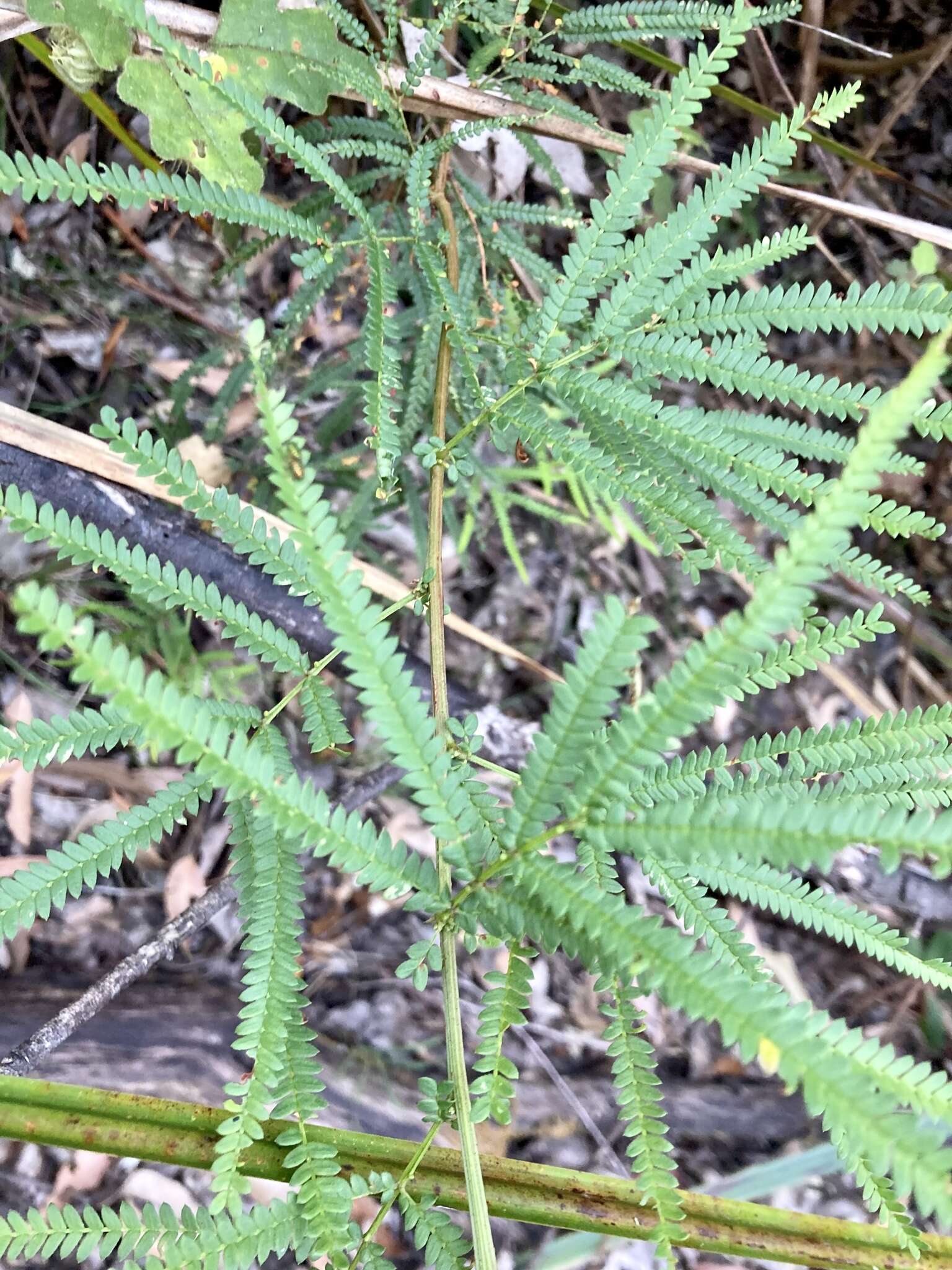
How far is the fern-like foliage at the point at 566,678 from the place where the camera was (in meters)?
0.66

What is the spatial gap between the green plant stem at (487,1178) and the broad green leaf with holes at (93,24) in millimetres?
1608

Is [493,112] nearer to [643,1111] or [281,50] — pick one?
[281,50]

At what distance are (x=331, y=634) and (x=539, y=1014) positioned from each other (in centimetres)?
169

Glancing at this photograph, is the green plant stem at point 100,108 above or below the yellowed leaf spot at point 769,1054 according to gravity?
above

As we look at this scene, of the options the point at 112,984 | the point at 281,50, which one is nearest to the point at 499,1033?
the point at 112,984

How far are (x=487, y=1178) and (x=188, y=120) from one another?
5.75ft

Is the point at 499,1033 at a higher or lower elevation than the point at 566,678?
lower

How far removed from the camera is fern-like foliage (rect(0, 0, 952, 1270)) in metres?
0.66

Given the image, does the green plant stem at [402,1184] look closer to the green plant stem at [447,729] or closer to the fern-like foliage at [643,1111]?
the green plant stem at [447,729]

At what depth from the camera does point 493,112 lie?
1.61m

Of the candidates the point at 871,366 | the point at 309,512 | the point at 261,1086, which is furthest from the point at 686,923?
the point at 871,366

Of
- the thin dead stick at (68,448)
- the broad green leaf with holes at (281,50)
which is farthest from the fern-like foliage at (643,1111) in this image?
the broad green leaf with holes at (281,50)

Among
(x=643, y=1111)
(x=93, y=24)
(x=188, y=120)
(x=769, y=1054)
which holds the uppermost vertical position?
(x=93, y=24)

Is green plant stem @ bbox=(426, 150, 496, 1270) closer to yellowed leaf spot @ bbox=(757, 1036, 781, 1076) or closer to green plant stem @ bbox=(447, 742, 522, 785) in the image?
green plant stem @ bbox=(447, 742, 522, 785)
